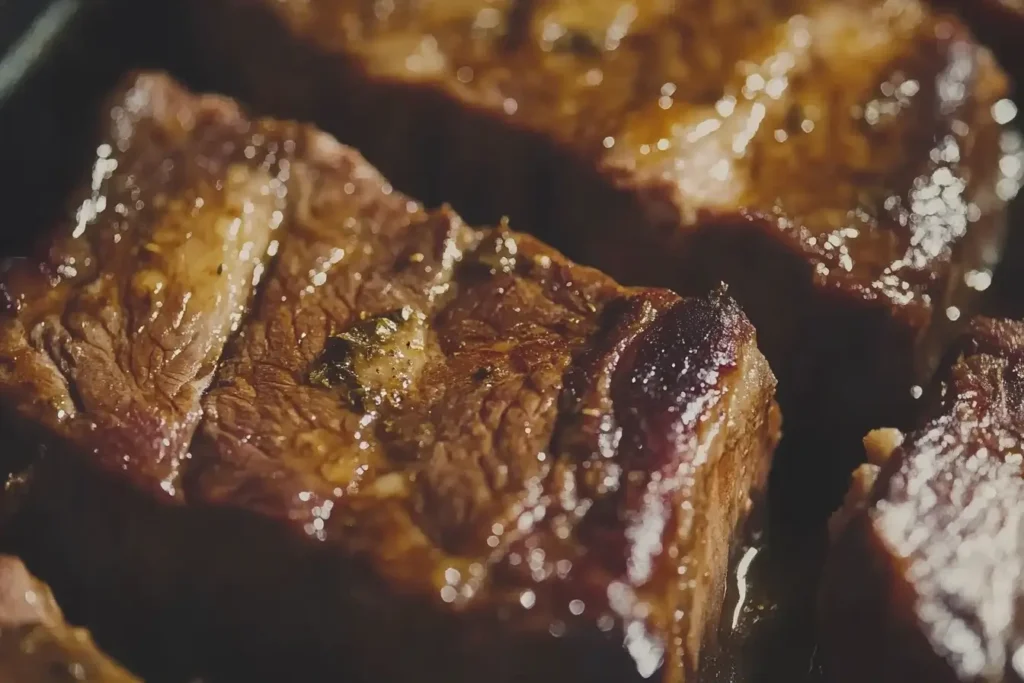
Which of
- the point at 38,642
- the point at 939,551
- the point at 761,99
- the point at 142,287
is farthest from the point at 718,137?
the point at 38,642

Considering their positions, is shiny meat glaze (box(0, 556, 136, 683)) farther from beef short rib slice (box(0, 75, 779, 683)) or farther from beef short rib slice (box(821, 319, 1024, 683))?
beef short rib slice (box(821, 319, 1024, 683))

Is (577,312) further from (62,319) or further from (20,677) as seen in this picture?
(20,677)

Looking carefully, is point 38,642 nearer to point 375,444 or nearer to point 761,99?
point 375,444

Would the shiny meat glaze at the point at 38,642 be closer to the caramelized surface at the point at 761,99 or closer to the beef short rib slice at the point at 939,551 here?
the beef short rib slice at the point at 939,551

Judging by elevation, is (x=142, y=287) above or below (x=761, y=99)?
below

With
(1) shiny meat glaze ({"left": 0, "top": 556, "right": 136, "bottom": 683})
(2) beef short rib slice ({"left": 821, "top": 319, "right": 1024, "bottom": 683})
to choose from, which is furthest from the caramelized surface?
(1) shiny meat glaze ({"left": 0, "top": 556, "right": 136, "bottom": 683})

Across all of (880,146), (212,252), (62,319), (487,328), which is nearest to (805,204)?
(880,146)

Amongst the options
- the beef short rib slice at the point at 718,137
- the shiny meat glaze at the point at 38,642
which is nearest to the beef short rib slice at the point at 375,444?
the shiny meat glaze at the point at 38,642
